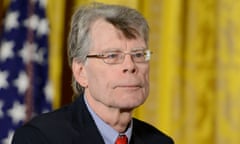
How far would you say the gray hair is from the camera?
1519 millimetres

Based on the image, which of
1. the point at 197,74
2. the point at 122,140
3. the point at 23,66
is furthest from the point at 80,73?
the point at 197,74

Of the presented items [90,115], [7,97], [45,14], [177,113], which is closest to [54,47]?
[45,14]

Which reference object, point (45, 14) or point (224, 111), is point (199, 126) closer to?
point (224, 111)

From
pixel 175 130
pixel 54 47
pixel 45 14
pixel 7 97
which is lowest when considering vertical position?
pixel 175 130

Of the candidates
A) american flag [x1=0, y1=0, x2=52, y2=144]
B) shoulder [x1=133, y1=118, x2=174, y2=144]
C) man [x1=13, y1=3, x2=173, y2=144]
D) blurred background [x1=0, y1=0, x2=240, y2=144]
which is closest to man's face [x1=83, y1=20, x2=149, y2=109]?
man [x1=13, y1=3, x2=173, y2=144]

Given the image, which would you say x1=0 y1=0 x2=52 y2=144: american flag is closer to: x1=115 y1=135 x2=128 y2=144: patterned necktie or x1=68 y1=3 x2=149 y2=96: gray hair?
x1=68 y1=3 x2=149 y2=96: gray hair

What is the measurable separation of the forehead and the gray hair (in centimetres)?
1

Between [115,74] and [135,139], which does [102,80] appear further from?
[135,139]

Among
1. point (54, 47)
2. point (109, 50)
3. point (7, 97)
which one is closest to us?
point (109, 50)

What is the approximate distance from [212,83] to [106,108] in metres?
1.43

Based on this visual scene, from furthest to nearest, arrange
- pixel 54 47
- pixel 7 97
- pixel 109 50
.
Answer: pixel 54 47 → pixel 7 97 → pixel 109 50

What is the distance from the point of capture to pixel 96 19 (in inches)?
60.7

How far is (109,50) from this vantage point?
58.3 inches

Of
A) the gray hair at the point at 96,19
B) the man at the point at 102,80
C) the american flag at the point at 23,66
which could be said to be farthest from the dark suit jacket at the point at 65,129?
the american flag at the point at 23,66
